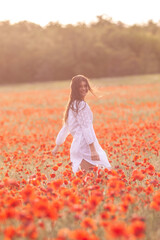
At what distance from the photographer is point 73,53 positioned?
65.9 metres

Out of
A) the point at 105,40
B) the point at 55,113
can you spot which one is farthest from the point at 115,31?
the point at 55,113

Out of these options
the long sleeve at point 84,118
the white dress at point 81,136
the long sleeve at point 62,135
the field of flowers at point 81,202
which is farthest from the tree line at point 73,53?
the long sleeve at point 84,118

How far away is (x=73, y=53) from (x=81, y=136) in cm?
6132

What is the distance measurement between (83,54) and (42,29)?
43.2 ft

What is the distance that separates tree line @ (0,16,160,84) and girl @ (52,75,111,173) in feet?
186

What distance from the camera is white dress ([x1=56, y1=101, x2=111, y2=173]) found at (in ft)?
18.1

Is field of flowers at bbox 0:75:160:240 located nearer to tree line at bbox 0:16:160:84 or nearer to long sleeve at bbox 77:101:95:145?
long sleeve at bbox 77:101:95:145

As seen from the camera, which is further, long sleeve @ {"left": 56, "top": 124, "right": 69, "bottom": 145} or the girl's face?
long sleeve @ {"left": 56, "top": 124, "right": 69, "bottom": 145}

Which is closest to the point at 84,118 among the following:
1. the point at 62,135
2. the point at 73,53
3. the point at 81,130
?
the point at 81,130

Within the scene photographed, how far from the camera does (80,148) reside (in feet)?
18.7

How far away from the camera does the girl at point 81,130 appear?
5.46 metres

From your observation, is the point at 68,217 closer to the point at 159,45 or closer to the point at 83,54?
the point at 83,54

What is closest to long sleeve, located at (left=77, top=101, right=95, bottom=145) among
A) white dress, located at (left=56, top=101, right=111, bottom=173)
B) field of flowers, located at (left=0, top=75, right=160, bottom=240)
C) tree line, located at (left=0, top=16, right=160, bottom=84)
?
white dress, located at (left=56, top=101, right=111, bottom=173)

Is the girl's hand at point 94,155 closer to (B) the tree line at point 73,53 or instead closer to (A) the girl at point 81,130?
(A) the girl at point 81,130
